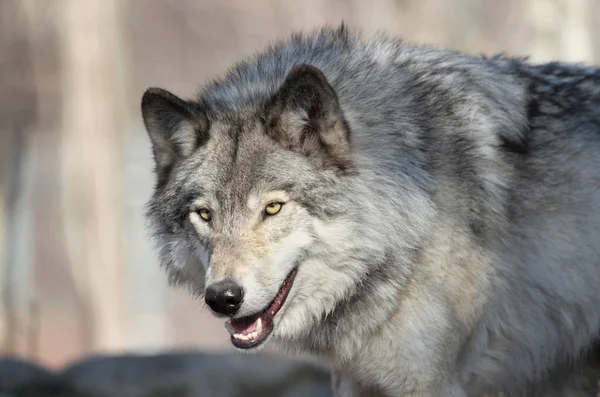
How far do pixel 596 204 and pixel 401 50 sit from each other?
3.93ft

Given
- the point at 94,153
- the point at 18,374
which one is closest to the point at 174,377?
the point at 18,374

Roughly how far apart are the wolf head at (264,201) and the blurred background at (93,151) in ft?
29.5

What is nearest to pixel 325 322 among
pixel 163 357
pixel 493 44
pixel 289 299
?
pixel 289 299

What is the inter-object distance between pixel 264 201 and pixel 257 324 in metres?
0.53

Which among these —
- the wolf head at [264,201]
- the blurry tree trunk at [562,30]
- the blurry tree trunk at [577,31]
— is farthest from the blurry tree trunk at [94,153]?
the wolf head at [264,201]

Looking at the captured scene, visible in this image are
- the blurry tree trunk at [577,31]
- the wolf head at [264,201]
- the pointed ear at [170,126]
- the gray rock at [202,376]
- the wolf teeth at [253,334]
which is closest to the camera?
the wolf head at [264,201]

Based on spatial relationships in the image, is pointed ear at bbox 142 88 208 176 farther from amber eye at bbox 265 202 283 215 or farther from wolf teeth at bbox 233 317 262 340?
wolf teeth at bbox 233 317 262 340

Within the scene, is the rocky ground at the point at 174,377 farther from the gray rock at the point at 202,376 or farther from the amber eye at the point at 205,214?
the amber eye at the point at 205,214

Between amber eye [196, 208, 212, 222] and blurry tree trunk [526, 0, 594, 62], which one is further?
blurry tree trunk [526, 0, 594, 62]

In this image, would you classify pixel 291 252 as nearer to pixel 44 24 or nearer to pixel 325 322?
pixel 325 322

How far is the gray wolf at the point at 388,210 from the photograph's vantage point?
13.0 feet

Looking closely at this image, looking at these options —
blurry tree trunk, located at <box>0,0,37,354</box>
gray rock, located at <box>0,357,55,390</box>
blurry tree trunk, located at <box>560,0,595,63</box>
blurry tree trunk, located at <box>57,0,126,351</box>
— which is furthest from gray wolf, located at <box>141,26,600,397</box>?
blurry tree trunk, located at <box>0,0,37,354</box>

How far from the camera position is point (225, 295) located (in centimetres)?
373

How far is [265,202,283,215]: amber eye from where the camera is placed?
3.92 m
